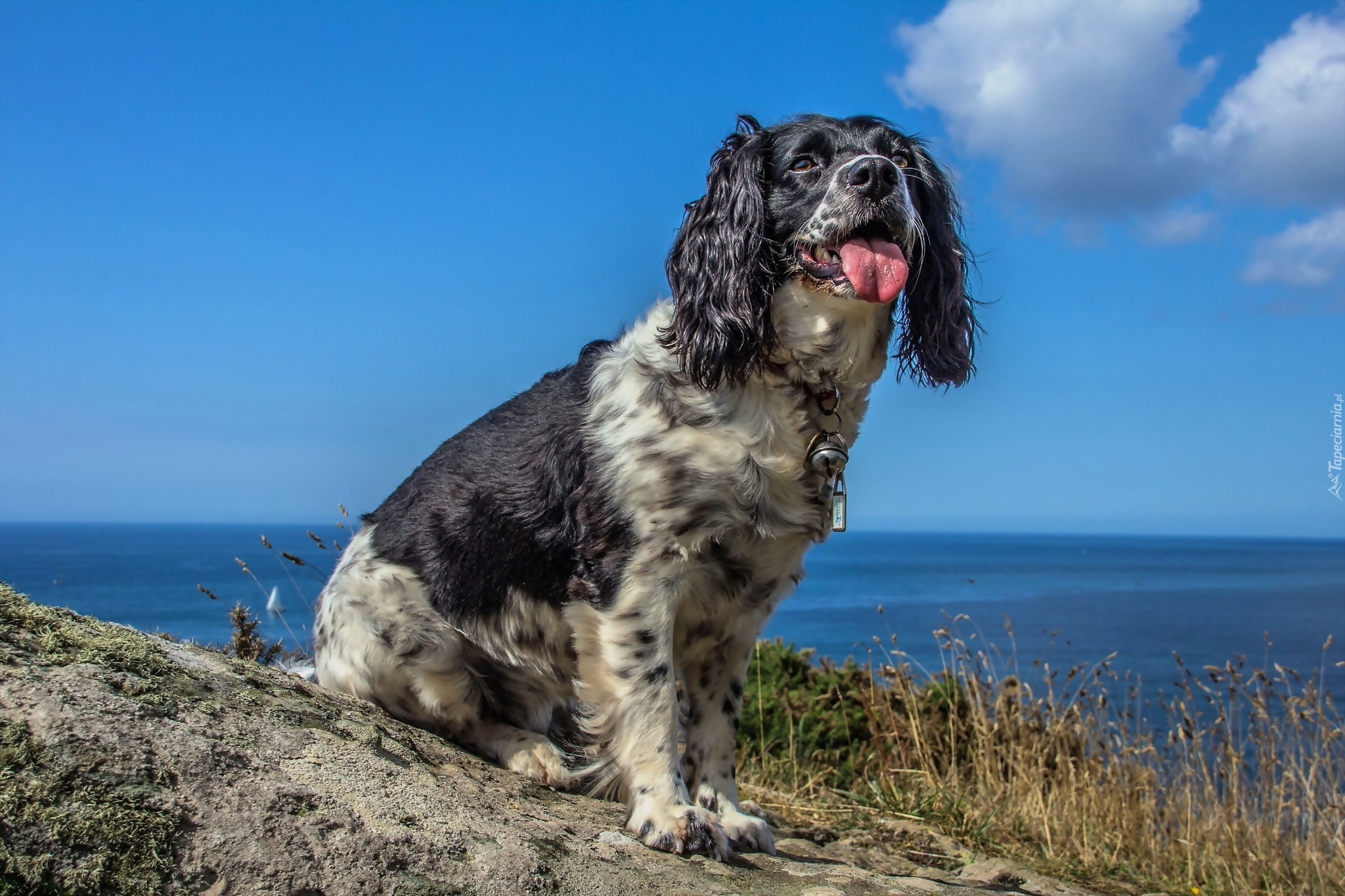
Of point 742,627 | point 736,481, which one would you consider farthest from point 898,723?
point 736,481

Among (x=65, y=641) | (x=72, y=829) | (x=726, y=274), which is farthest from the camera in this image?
(x=726, y=274)

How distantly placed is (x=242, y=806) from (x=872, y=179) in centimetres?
251

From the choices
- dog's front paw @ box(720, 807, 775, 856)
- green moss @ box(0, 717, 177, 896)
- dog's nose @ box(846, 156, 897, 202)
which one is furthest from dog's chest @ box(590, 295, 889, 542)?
green moss @ box(0, 717, 177, 896)

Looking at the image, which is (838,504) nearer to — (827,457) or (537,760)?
(827,457)

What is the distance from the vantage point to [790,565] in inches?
144

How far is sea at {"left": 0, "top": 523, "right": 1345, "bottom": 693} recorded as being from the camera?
10.4 metres

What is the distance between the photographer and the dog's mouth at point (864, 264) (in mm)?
3400

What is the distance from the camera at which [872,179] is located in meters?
3.42

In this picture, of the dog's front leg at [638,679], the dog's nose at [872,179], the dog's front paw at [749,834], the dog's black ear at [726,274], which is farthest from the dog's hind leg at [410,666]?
the dog's nose at [872,179]

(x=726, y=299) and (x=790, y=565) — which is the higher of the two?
(x=726, y=299)

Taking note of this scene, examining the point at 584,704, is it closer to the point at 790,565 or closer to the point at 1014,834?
the point at 790,565

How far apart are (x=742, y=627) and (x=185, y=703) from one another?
1838 mm

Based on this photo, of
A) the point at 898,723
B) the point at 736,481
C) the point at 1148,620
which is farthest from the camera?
the point at 1148,620

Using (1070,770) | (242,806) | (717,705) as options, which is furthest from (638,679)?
(1070,770)
